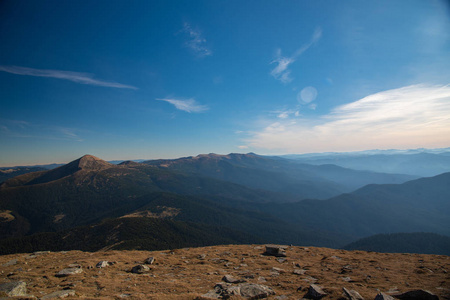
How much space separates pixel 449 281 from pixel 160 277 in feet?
84.6

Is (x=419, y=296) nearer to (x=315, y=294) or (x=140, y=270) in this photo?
(x=315, y=294)

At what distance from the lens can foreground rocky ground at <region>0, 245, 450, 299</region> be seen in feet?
40.4

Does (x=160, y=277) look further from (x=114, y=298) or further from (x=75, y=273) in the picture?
(x=75, y=273)

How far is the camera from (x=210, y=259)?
23.2 metres

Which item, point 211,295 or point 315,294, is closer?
point 315,294

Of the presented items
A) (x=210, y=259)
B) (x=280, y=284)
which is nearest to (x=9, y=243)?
(x=210, y=259)

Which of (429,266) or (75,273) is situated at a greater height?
(75,273)

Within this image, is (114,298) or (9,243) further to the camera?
(9,243)

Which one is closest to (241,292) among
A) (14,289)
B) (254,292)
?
(254,292)

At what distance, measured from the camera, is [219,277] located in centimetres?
1627

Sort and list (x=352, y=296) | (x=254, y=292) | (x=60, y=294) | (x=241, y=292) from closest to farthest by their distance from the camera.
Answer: (x=352, y=296) < (x=60, y=294) < (x=254, y=292) < (x=241, y=292)

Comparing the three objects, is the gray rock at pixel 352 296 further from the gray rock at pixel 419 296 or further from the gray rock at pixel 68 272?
the gray rock at pixel 68 272

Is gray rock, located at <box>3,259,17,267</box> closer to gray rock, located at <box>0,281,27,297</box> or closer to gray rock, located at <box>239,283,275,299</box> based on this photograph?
gray rock, located at <box>0,281,27,297</box>

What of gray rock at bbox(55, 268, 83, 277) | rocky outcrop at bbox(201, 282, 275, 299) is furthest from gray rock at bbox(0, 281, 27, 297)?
rocky outcrop at bbox(201, 282, 275, 299)
